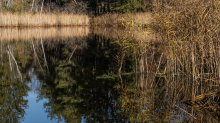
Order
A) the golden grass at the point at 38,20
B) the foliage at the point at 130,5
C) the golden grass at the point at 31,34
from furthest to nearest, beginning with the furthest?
the foliage at the point at 130,5
the golden grass at the point at 38,20
the golden grass at the point at 31,34

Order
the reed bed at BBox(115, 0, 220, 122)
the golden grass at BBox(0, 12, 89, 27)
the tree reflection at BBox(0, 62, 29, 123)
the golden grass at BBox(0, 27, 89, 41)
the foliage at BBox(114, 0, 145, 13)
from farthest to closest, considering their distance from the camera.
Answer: the foliage at BBox(114, 0, 145, 13) < the golden grass at BBox(0, 12, 89, 27) < the golden grass at BBox(0, 27, 89, 41) < the reed bed at BBox(115, 0, 220, 122) < the tree reflection at BBox(0, 62, 29, 123)

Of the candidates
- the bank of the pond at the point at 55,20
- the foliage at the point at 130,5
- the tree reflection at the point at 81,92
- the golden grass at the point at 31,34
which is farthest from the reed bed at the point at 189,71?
the foliage at the point at 130,5

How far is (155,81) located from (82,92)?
2.11 metres

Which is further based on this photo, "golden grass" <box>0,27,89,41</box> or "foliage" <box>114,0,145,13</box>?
"foliage" <box>114,0,145,13</box>

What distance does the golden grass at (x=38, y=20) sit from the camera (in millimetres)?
25000

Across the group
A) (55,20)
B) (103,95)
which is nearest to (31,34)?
(55,20)

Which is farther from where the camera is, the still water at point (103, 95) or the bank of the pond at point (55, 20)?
the bank of the pond at point (55, 20)

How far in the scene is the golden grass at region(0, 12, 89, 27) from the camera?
25000 mm

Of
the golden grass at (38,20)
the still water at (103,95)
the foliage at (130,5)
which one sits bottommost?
the still water at (103,95)

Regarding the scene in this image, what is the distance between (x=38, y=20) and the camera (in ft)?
89.2

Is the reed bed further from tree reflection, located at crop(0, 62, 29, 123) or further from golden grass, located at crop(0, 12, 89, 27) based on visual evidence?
golden grass, located at crop(0, 12, 89, 27)

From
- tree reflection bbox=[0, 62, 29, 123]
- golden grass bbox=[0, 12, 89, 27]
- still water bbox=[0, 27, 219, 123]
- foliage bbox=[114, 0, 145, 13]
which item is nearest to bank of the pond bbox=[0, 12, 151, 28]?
golden grass bbox=[0, 12, 89, 27]

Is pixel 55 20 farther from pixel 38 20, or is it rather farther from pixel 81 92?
pixel 81 92

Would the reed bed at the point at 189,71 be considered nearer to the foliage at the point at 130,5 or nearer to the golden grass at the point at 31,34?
the golden grass at the point at 31,34
